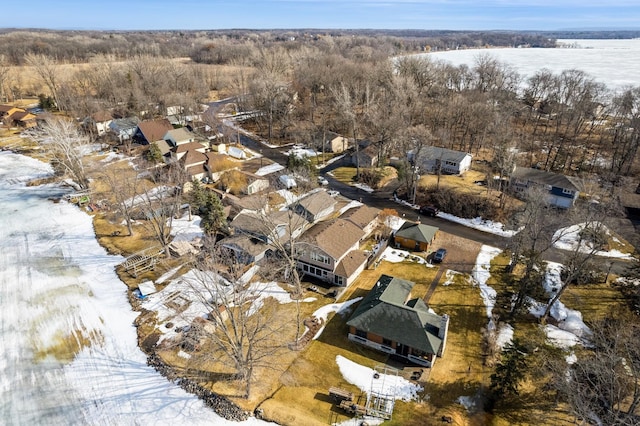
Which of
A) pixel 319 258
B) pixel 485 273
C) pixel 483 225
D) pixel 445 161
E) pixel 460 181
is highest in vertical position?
pixel 445 161

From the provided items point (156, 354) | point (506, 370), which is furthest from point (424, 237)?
point (156, 354)

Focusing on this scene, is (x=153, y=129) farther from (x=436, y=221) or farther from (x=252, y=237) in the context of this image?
(x=436, y=221)

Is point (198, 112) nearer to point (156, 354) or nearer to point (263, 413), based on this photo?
point (156, 354)

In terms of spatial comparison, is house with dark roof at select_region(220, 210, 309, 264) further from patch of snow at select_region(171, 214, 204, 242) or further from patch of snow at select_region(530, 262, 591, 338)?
patch of snow at select_region(530, 262, 591, 338)

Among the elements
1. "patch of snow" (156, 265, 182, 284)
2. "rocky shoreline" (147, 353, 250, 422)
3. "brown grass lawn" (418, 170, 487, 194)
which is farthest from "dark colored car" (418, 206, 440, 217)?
"rocky shoreline" (147, 353, 250, 422)

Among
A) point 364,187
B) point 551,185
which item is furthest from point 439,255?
point 551,185

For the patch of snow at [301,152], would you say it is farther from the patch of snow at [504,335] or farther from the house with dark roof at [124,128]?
the patch of snow at [504,335]

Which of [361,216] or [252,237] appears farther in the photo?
[361,216]
